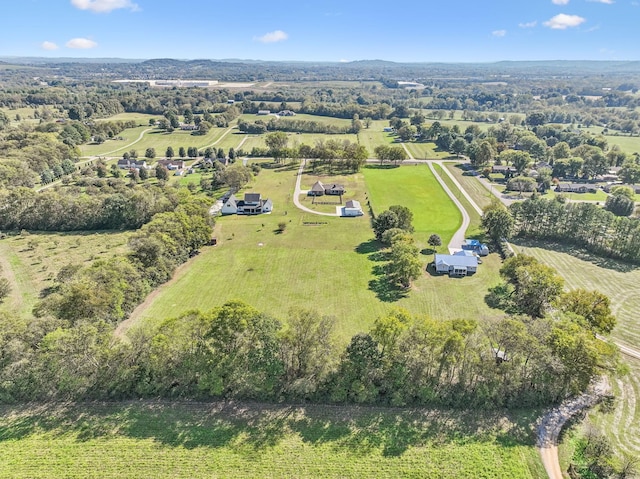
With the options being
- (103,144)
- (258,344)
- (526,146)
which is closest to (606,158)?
(526,146)

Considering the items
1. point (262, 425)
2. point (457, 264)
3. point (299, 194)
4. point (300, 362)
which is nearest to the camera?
point (262, 425)

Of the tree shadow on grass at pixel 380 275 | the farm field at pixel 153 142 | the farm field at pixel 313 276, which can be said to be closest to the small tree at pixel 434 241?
the farm field at pixel 313 276

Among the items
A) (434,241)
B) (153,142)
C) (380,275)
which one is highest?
(153,142)

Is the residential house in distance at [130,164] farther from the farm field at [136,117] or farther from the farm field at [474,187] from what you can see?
the farm field at [474,187]

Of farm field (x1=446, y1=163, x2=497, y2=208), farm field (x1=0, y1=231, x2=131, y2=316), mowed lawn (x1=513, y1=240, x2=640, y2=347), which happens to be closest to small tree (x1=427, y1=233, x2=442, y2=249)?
mowed lawn (x1=513, y1=240, x2=640, y2=347)

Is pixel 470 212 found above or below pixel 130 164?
below

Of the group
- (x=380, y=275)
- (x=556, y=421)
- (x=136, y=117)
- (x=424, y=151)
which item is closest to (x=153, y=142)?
(x=136, y=117)

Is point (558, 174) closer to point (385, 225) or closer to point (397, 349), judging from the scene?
point (385, 225)

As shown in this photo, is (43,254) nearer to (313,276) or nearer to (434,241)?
(313,276)
